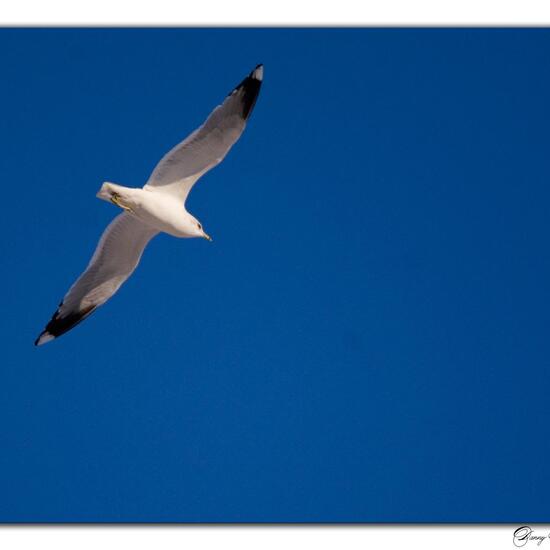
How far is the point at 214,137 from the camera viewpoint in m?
7.80

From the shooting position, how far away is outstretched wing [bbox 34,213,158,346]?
8805 millimetres

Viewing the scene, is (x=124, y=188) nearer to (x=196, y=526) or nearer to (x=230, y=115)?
(x=230, y=115)

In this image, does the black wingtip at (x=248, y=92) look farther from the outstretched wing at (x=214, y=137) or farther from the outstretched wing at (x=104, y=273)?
the outstretched wing at (x=104, y=273)

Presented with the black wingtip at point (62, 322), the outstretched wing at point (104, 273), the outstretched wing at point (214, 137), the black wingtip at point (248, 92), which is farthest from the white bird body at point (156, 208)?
the black wingtip at point (62, 322)

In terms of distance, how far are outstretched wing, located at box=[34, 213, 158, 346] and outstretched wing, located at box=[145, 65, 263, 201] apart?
0.89 metres

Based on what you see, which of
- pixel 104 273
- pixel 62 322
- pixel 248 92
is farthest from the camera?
pixel 62 322

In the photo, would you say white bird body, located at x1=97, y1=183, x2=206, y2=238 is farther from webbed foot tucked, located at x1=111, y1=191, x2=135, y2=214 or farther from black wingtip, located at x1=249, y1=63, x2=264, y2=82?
black wingtip, located at x1=249, y1=63, x2=264, y2=82

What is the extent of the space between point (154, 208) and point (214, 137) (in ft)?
3.18

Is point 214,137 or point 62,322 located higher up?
point 214,137

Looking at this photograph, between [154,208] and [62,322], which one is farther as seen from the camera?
[62,322]

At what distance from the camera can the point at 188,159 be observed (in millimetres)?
7977

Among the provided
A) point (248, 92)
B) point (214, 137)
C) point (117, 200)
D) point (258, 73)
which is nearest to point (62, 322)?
point (117, 200)

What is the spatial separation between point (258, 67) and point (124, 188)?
1.81 meters

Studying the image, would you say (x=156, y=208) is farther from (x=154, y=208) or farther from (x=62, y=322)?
(x=62, y=322)
